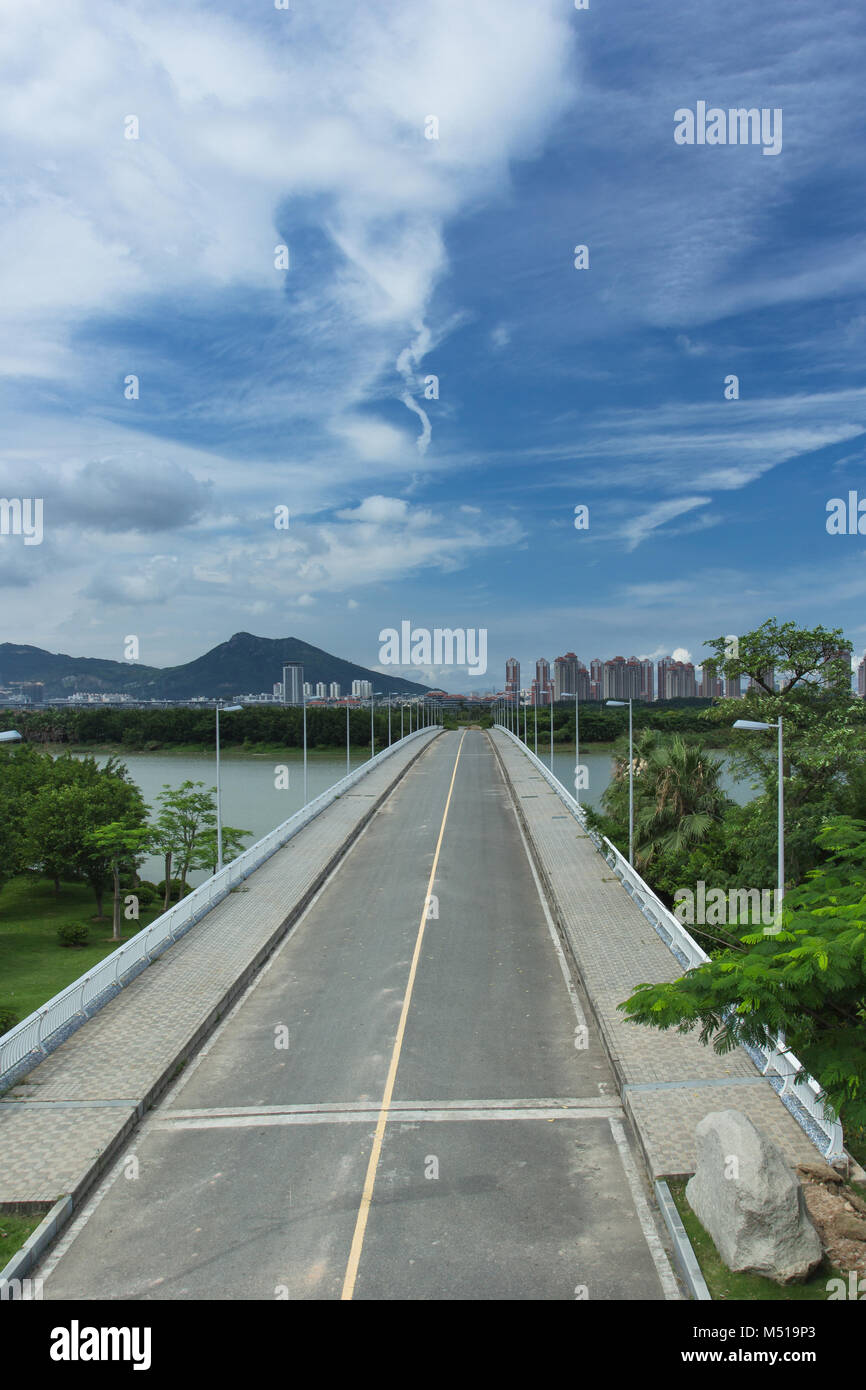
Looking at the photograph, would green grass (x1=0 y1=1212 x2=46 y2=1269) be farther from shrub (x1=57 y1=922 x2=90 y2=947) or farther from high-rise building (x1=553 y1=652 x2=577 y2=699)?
high-rise building (x1=553 y1=652 x2=577 y2=699)

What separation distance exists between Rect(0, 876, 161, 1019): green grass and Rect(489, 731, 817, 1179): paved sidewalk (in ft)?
42.1

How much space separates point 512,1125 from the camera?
1091cm

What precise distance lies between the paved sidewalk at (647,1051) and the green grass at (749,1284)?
128 cm

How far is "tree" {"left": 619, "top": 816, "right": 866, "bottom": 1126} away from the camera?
24.0ft

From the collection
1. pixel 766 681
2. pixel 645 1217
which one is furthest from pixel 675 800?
pixel 645 1217

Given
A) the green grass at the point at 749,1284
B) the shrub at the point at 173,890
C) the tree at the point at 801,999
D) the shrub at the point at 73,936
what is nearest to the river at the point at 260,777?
the shrub at the point at 173,890

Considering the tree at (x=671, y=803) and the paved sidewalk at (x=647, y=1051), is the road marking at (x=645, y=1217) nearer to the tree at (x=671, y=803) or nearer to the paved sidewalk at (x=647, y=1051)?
the paved sidewalk at (x=647, y=1051)

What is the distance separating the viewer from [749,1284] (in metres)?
7.64

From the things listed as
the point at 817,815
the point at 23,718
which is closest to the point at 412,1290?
the point at 817,815

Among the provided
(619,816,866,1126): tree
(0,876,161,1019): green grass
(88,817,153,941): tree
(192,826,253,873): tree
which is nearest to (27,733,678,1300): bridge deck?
(619,816,866,1126): tree

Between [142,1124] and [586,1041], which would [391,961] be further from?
[142,1124]

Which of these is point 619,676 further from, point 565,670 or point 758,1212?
point 758,1212

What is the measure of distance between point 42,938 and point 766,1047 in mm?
29012

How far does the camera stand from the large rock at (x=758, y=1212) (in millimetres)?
7668
